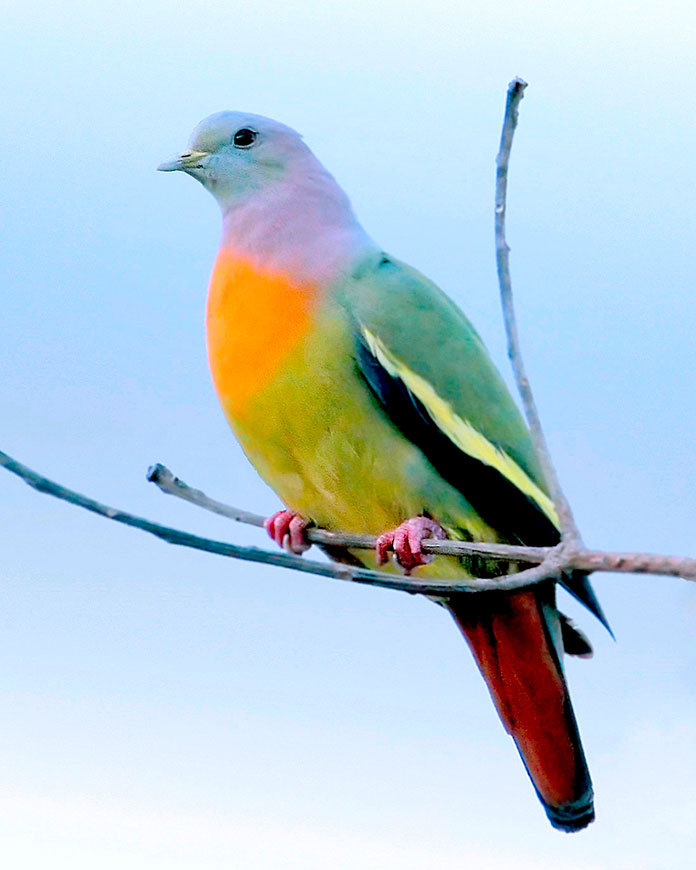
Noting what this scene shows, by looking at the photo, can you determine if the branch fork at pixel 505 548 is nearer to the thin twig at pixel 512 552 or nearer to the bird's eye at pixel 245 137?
the thin twig at pixel 512 552

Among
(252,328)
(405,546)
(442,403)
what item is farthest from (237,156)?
(405,546)

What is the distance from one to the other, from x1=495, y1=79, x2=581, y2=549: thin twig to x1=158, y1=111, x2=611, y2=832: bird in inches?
10.2

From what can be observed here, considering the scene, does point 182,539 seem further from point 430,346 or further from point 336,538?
point 430,346

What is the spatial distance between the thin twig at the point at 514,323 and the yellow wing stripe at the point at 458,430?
273 mm

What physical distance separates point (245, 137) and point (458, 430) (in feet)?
1.41

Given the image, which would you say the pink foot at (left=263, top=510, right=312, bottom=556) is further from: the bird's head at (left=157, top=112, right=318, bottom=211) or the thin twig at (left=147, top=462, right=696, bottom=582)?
A: the bird's head at (left=157, top=112, right=318, bottom=211)

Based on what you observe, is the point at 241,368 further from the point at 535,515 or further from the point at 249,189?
the point at 535,515

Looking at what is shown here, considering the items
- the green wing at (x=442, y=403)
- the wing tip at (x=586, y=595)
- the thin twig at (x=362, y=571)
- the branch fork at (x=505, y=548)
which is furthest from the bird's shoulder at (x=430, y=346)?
the thin twig at (x=362, y=571)

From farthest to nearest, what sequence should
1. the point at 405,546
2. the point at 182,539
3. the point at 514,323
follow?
the point at 405,546
the point at 514,323
the point at 182,539

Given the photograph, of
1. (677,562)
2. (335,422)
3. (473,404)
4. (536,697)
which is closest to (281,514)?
(335,422)

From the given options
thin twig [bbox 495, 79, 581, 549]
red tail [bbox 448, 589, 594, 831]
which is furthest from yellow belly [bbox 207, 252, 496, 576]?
thin twig [bbox 495, 79, 581, 549]

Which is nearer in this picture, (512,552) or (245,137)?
(512,552)

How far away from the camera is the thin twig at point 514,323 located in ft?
2.93

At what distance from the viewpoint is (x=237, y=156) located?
1310 mm
